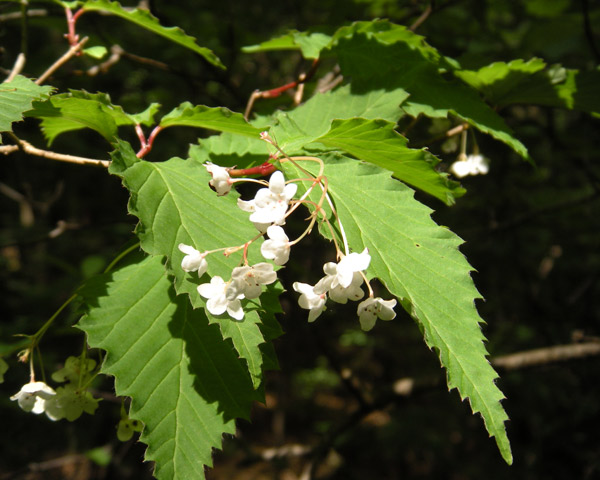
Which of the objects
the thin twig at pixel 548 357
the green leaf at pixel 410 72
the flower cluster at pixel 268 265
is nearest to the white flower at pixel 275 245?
the flower cluster at pixel 268 265

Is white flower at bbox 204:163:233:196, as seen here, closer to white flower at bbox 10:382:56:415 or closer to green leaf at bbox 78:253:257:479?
green leaf at bbox 78:253:257:479

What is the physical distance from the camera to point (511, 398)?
415cm

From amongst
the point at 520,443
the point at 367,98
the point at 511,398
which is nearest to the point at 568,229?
the point at 511,398

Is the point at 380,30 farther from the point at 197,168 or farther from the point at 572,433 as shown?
the point at 572,433

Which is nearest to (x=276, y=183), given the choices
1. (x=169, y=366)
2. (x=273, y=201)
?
→ (x=273, y=201)

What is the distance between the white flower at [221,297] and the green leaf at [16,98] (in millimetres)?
481

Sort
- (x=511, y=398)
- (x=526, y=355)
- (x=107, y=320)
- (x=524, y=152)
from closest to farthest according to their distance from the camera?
1. (x=107, y=320)
2. (x=524, y=152)
3. (x=526, y=355)
4. (x=511, y=398)

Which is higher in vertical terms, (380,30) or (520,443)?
(380,30)

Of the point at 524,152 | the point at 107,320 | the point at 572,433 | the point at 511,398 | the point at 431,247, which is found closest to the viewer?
the point at 431,247

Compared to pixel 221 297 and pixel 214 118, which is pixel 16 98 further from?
pixel 221 297

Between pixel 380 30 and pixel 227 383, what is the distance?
1051 mm

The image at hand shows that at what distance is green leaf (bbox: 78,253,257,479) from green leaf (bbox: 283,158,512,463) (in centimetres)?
40

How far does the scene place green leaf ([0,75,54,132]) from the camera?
39.2 inches

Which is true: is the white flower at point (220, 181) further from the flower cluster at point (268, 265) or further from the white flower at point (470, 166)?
the white flower at point (470, 166)
